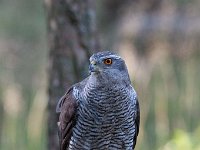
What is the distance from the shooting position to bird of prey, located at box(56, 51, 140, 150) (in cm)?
704

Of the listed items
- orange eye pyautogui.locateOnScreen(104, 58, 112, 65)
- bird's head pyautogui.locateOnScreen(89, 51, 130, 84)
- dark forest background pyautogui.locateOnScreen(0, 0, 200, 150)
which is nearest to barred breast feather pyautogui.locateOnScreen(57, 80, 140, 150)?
bird's head pyautogui.locateOnScreen(89, 51, 130, 84)

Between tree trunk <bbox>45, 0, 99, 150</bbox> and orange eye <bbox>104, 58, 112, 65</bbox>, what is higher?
tree trunk <bbox>45, 0, 99, 150</bbox>

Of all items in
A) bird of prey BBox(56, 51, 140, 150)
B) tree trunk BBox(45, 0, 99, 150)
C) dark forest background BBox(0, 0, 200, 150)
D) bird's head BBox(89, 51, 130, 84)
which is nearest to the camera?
bird's head BBox(89, 51, 130, 84)

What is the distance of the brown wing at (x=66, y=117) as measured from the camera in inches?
286

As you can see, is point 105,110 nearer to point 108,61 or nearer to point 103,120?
point 103,120

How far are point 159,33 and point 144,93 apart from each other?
6186mm

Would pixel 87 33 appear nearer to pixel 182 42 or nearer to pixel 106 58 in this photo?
pixel 106 58

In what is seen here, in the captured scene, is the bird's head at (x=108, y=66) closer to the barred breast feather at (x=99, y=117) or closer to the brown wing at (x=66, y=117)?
the barred breast feather at (x=99, y=117)

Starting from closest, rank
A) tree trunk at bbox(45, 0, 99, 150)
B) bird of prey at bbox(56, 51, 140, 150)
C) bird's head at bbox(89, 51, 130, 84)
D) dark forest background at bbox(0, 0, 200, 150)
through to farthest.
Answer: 1. bird's head at bbox(89, 51, 130, 84)
2. bird of prey at bbox(56, 51, 140, 150)
3. tree trunk at bbox(45, 0, 99, 150)
4. dark forest background at bbox(0, 0, 200, 150)

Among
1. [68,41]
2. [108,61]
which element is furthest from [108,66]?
[68,41]

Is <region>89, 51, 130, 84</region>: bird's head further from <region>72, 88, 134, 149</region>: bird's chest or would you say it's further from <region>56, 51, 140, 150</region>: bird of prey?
<region>72, 88, 134, 149</region>: bird's chest

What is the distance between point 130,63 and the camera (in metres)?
12.6

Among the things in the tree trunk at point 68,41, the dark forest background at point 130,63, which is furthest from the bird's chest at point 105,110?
the tree trunk at point 68,41

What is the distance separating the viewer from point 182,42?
16094 mm
